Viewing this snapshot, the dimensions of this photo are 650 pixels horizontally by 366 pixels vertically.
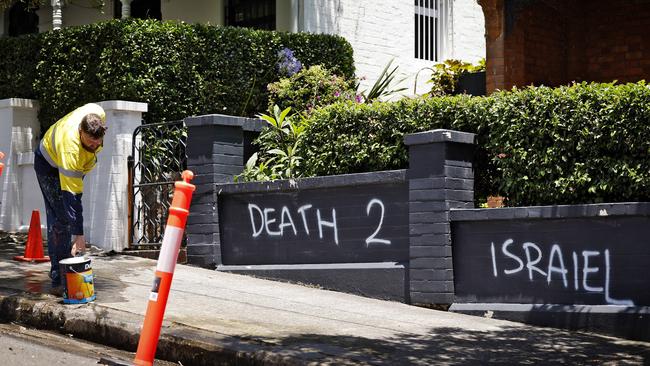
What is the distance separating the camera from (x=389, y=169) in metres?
A: 9.64

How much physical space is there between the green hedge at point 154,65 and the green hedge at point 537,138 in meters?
3.33

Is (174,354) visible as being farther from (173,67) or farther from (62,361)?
(173,67)

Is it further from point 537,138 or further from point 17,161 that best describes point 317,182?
point 17,161

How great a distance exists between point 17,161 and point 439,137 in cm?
692

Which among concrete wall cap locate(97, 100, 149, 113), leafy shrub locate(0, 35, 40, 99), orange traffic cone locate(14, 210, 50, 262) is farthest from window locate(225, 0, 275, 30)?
orange traffic cone locate(14, 210, 50, 262)

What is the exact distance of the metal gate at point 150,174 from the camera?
37.1 feet

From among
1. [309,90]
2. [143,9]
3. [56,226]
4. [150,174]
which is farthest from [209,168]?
[143,9]

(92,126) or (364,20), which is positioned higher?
(364,20)

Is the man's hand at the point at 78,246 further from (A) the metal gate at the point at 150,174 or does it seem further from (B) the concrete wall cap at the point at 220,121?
(A) the metal gate at the point at 150,174

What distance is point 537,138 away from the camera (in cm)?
852

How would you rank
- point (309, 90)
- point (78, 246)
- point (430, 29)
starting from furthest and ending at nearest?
point (430, 29) → point (309, 90) → point (78, 246)

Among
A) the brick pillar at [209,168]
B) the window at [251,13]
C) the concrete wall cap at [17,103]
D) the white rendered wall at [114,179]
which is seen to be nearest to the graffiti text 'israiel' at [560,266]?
the brick pillar at [209,168]

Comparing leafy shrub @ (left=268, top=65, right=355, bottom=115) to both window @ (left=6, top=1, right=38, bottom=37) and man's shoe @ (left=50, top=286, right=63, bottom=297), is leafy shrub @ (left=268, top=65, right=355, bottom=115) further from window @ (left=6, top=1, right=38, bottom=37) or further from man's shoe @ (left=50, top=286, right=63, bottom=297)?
window @ (left=6, top=1, right=38, bottom=37)

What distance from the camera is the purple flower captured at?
13406 mm
